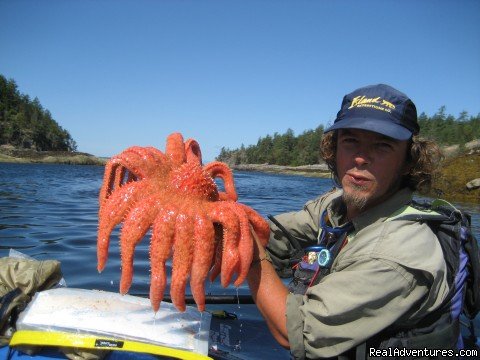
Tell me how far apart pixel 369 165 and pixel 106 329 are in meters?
2.44

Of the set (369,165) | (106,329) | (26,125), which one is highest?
(26,125)

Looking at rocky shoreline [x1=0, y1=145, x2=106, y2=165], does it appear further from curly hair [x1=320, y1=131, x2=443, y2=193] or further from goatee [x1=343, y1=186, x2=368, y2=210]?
curly hair [x1=320, y1=131, x2=443, y2=193]

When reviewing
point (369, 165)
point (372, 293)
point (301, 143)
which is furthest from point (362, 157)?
point (301, 143)

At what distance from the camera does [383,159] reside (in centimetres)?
276

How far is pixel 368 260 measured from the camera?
2.28 meters

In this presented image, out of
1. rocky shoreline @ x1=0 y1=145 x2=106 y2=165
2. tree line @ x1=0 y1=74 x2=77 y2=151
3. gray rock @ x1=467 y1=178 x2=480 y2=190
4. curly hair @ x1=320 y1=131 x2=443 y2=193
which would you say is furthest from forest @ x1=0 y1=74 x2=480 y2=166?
curly hair @ x1=320 y1=131 x2=443 y2=193

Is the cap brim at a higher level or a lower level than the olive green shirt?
higher

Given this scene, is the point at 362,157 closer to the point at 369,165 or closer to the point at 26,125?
the point at 369,165

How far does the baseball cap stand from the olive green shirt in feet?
2.26

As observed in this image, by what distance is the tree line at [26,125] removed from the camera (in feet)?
302

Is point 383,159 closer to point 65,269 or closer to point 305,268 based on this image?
point 305,268

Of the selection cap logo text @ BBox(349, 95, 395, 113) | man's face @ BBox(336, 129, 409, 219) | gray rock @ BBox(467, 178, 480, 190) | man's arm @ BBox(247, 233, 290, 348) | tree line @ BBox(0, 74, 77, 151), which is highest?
tree line @ BBox(0, 74, 77, 151)

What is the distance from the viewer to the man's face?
2.75 meters

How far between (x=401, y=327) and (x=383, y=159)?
121 cm
